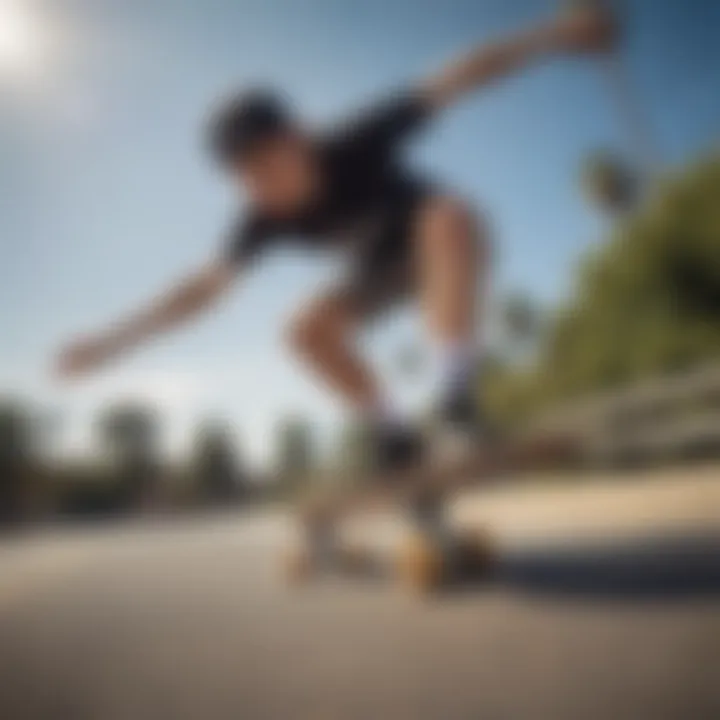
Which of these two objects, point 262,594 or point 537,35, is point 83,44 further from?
point 262,594

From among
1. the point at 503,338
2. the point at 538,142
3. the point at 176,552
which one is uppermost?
the point at 538,142

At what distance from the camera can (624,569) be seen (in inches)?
40.8

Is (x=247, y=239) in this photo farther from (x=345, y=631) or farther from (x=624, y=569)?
(x=624, y=569)

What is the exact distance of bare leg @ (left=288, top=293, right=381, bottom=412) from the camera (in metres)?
1.08

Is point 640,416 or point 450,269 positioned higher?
point 450,269

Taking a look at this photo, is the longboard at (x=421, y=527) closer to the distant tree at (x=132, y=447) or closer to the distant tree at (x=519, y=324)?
the distant tree at (x=519, y=324)

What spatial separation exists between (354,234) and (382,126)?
0.19m

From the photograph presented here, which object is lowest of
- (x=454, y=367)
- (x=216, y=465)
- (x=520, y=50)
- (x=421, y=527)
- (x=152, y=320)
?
(x=421, y=527)

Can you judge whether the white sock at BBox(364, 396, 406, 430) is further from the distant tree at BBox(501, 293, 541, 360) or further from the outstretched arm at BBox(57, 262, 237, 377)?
the outstretched arm at BBox(57, 262, 237, 377)

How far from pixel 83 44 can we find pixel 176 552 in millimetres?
892

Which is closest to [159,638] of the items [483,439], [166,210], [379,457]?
[379,457]

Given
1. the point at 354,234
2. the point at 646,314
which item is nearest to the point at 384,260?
the point at 354,234

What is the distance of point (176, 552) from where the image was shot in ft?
3.52

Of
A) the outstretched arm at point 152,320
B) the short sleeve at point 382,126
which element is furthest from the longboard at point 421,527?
the short sleeve at point 382,126
